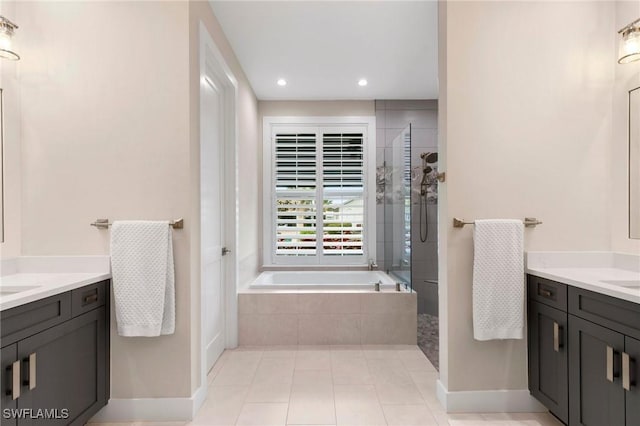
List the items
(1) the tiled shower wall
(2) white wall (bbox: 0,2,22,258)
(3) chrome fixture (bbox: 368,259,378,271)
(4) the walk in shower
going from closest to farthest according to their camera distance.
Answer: (2) white wall (bbox: 0,2,22,258) < (4) the walk in shower < (1) the tiled shower wall < (3) chrome fixture (bbox: 368,259,378,271)

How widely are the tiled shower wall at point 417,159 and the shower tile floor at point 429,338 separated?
0.15 m

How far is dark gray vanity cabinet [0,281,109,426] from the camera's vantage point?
1407mm

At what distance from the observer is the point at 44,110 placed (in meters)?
2.04

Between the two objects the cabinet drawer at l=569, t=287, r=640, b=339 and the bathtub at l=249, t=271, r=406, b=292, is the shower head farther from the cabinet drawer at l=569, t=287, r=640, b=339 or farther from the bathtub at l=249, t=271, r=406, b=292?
the cabinet drawer at l=569, t=287, r=640, b=339

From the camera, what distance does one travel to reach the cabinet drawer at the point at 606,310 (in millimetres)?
1455

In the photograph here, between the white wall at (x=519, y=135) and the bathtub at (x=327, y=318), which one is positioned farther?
the bathtub at (x=327, y=318)

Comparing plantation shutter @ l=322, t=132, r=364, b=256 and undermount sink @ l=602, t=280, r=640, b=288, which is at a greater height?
plantation shutter @ l=322, t=132, r=364, b=256

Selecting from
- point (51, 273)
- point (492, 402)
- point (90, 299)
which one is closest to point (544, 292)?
point (492, 402)

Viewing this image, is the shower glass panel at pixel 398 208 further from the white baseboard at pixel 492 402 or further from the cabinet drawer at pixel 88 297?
the cabinet drawer at pixel 88 297

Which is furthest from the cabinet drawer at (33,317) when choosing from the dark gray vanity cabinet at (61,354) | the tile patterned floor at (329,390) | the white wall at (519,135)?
the white wall at (519,135)

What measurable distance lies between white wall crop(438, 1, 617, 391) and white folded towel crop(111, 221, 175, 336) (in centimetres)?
168

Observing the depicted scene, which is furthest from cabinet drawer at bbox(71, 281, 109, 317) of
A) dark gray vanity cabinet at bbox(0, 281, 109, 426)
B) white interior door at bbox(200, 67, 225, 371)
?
white interior door at bbox(200, 67, 225, 371)

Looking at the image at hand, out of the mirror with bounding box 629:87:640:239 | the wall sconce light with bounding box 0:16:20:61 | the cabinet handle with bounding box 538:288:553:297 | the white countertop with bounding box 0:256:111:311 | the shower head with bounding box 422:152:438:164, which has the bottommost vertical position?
the cabinet handle with bounding box 538:288:553:297

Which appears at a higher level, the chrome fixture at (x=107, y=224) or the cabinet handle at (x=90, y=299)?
the chrome fixture at (x=107, y=224)
